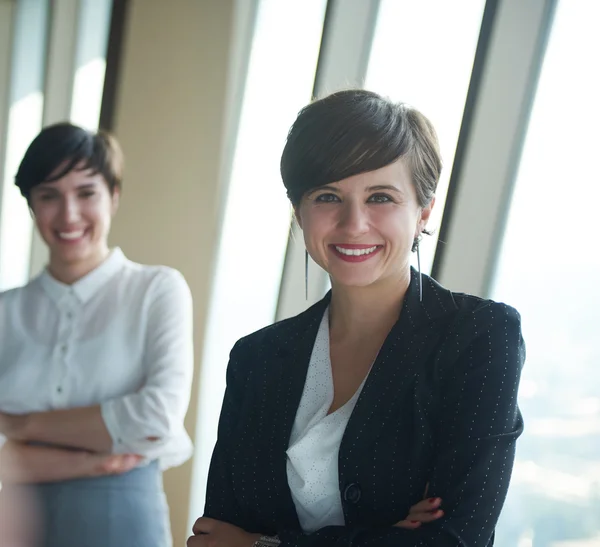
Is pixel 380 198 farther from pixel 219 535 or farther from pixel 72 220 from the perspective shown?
pixel 72 220

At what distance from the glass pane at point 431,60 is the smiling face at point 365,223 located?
2.89 feet

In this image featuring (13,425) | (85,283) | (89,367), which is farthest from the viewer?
(85,283)

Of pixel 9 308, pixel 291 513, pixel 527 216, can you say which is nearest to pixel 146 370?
pixel 9 308

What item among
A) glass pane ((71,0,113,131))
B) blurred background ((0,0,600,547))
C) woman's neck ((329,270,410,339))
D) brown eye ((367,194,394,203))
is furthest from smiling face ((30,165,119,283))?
brown eye ((367,194,394,203))

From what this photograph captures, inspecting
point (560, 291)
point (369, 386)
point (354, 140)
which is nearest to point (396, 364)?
point (369, 386)

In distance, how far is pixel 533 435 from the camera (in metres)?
2.02

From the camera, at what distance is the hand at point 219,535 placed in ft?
4.47

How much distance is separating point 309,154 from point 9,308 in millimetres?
1467

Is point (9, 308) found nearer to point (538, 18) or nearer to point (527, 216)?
point (527, 216)

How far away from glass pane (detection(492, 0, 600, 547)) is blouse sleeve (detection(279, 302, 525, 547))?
820 mm

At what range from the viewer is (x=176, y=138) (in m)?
2.99

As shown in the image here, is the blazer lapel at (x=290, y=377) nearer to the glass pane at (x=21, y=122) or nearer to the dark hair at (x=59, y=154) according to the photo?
the dark hair at (x=59, y=154)

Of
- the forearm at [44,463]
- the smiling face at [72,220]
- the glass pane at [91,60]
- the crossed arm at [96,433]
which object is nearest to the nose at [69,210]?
the smiling face at [72,220]

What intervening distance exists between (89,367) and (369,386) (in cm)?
123
